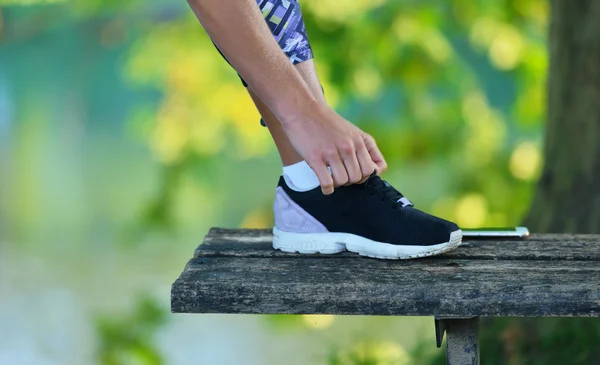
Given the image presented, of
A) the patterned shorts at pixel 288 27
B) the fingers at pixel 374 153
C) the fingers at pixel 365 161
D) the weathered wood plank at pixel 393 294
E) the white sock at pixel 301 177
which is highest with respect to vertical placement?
the patterned shorts at pixel 288 27

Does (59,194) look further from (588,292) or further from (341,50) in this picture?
(588,292)

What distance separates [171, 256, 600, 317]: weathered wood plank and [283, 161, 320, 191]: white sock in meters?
0.34

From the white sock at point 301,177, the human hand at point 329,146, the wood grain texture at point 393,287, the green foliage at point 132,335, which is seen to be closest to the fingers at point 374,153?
the human hand at point 329,146

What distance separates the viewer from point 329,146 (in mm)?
1590

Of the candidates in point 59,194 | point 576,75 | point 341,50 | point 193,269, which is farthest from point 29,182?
point 193,269

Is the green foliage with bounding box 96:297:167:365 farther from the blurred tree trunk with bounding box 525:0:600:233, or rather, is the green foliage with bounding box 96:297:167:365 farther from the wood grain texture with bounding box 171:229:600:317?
the wood grain texture with bounding box 171:229:600:317

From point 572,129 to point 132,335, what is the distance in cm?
222

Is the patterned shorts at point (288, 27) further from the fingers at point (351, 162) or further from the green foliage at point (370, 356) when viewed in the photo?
the green foliage at point (370, 356)

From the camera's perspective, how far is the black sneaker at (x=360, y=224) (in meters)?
1.81

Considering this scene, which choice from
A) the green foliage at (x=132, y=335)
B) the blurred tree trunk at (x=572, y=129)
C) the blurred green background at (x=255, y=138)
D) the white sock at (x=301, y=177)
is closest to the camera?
the white sock at (x=301, y=177)

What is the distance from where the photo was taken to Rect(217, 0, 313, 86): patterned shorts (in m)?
1.86

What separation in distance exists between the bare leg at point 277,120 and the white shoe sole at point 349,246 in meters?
0.17

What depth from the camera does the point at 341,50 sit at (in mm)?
4543

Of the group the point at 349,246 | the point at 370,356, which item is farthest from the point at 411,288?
the point at 370,356
